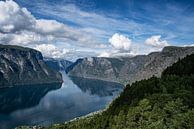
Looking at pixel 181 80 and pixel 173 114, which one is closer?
pixel 173 114

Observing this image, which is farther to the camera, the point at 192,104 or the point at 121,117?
the point at 121,117

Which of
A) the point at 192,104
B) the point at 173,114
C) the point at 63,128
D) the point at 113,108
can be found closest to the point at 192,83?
the point at 113,108

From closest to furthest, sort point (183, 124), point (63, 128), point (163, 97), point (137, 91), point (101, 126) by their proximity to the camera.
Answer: point (183, 124) < point (163, 97) < point (101, 126) < point (137, 91) < point (63, 128)

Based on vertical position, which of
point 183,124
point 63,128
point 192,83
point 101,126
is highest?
point 192,83

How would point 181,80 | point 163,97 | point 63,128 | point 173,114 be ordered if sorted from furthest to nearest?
point 63,128 → point 181,80 → point 163,97 → point 173,114

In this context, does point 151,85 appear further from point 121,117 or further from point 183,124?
point 183,124

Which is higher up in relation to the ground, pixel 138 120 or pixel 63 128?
pixel 138 120

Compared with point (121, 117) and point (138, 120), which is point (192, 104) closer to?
point (138, 120)

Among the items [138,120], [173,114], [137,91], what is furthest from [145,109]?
[137,91]

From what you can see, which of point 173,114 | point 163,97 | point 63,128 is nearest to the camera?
point 173,114
